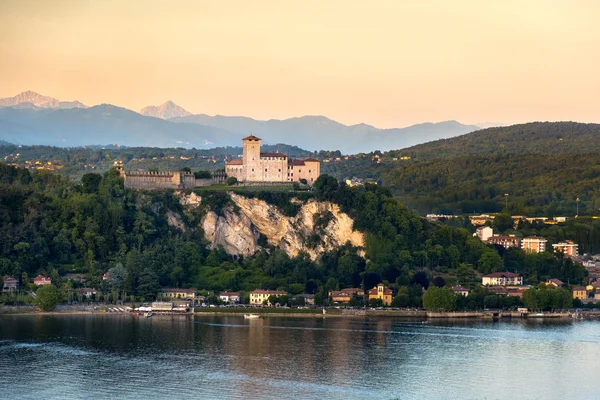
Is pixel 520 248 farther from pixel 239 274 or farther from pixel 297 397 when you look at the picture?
pixel 297 397

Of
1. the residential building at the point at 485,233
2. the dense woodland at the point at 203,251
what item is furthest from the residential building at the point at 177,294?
the residential building at the point at 485,233

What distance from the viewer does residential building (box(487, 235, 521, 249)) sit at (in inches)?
3046

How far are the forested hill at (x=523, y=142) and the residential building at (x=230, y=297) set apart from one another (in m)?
65.8

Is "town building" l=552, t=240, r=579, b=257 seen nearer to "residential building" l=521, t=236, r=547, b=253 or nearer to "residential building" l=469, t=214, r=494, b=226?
"residential building" l=521, t=236, r=547, b=253

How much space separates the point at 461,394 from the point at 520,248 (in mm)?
42143

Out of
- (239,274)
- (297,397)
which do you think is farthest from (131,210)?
(297,397)

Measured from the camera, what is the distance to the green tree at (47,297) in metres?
56.2

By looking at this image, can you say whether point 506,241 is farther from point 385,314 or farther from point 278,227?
point 385,314

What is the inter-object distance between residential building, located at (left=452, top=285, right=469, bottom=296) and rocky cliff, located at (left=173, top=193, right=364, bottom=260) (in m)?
7.20

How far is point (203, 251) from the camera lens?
6719 cm

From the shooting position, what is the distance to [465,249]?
71438 mm

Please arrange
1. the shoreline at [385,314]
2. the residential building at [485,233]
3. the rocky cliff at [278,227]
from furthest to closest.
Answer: the residential building at [485,233] → the rocky cliff at [278,227] → the shoreline at [385,314]

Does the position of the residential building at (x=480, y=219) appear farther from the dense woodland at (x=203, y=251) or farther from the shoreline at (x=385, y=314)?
the shoreline at (x=385, y=314)

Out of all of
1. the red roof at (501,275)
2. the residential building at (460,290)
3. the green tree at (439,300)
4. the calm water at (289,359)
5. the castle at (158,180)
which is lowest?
the calm water at (289,359)
